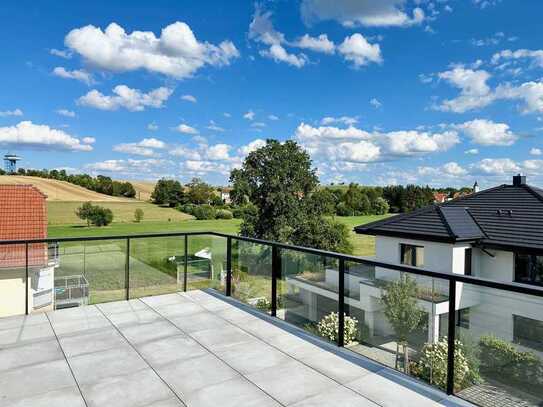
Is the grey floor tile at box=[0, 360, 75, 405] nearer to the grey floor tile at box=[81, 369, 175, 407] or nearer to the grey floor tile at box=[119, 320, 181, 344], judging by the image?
the grey floor tile at box=[81, 369, 175, 407]

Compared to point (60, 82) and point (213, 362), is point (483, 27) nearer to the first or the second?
point (213, 362)

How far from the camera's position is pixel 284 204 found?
31.5 meters

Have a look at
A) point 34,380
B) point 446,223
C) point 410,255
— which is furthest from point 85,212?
point 34,380

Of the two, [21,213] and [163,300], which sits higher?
[21,213]

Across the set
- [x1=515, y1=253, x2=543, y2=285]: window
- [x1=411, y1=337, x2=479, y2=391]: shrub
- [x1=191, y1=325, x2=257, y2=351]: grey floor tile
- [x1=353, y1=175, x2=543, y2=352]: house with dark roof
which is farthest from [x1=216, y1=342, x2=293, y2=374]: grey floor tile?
[x1=515, y1=253, x2=543, y2=285]: window

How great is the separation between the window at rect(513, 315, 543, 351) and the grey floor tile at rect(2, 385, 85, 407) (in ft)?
9.47

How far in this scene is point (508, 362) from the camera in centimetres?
250

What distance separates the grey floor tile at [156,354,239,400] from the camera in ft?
9.33

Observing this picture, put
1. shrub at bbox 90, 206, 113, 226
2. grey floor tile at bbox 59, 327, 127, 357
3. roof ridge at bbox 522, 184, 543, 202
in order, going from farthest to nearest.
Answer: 1. shrub at bbox 90, 206, 113, 226
2. roof ridge at bbox 522, 184, 543, 202
3. grey floor tile at bbox 59, 327, 127, 357

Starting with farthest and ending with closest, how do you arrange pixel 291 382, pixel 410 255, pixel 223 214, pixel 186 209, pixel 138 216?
1. pixel 223 214
2. pixel 186 209
3. pixel 138 216
4. pixel 410 255
5. pixel 291 382

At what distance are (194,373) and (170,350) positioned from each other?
0.59 meters

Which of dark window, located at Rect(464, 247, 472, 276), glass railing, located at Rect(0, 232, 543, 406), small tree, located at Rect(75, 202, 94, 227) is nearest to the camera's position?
glass railing, located at Rect(0, 232, 543, 406)

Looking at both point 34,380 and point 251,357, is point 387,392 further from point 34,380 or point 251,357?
point 34,380

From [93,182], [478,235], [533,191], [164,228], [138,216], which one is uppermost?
[93,182]
